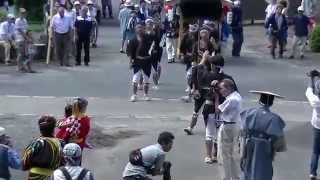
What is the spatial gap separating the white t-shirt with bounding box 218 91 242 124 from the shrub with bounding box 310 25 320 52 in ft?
53.7

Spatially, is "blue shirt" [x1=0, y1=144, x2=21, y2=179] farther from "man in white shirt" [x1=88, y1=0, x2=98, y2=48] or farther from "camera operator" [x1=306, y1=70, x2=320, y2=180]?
"man in white shirt" [x1=88, y1=0, x2=98, y2=48]

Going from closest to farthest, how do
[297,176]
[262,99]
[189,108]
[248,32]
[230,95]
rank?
[262,99], [230,95], [297,176], [189,108], [248,32]

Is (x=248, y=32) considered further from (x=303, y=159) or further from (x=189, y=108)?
(x=303, y=159)

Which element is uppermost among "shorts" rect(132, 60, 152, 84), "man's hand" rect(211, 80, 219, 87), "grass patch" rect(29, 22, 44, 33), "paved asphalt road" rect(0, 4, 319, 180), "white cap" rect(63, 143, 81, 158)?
"man's hand" rect(211, 80, 219, 87)

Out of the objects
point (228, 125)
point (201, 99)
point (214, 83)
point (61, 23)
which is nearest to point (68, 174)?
point (228, 125)

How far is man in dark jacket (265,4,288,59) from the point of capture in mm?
27125

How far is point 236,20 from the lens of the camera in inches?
1068

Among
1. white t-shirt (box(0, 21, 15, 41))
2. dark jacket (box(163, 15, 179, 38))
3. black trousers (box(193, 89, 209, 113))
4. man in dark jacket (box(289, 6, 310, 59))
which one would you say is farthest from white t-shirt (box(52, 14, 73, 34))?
black trousers (box(193, 89, 209, 113))

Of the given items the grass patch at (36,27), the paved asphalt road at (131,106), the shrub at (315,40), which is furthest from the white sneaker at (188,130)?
the grass patch at (36,27)

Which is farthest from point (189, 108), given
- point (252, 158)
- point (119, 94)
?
point (252, 158)

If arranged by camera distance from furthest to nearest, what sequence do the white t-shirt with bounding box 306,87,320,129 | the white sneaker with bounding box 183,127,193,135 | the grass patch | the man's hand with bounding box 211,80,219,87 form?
the grass patch → the white sneaker with bounding box 183,127,193,135 → the man's hand with bounding box 211,80,219,87 → the white t-shirt with bounding box 306,87,320,129

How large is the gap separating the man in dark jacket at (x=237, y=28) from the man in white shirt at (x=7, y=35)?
269 inches

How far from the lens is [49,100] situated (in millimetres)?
19203

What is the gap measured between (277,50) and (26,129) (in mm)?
14359
